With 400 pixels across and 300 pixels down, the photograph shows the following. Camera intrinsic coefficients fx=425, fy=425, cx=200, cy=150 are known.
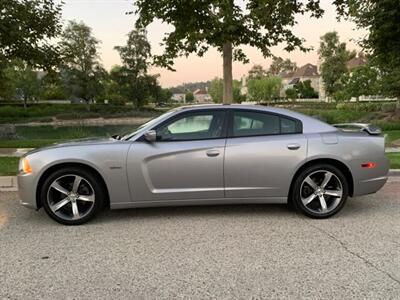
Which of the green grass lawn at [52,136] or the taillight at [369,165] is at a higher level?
the taillight at [369,165]

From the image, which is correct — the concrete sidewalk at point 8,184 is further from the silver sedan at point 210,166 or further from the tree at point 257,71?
the tree at point 257,71

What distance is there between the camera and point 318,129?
5.70m

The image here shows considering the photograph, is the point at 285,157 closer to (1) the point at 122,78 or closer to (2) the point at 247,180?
(2) the point at 247,180

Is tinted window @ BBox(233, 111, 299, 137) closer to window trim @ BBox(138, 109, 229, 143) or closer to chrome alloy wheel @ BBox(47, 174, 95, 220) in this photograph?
window trim @ BBox(138, 109, 229, 143)

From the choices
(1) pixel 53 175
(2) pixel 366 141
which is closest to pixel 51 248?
(1) pixel 53 175

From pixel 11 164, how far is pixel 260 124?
6.61 m

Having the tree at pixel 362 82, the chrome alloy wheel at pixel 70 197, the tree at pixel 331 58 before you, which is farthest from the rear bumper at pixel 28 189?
the tree at pixel 331 58

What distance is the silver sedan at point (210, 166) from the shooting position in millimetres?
5312

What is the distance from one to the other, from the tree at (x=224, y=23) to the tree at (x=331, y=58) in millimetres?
61648

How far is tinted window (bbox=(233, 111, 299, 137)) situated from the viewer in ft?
18.5

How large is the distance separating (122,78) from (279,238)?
215ft

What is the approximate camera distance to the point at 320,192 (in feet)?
18.4

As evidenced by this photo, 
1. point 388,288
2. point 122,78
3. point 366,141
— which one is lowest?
point 388,288

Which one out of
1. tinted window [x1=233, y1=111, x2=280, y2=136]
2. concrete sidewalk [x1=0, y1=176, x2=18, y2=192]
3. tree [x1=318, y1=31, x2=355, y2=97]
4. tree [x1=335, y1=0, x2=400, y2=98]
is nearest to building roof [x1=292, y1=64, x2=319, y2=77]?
tree [x1=318, y1=31, x2=355, y2=97]
